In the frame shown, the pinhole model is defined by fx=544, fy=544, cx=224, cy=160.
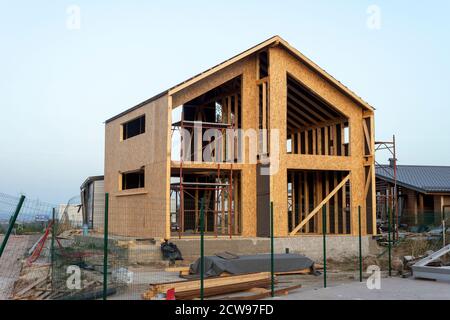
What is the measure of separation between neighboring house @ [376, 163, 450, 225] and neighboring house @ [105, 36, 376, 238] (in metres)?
9.01

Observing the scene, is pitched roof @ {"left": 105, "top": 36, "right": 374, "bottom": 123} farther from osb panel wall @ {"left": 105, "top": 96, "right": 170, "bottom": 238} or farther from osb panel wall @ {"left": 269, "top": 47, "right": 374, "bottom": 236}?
osb panel wall @ {"left": 105, "top": 96, "right": 170, "bottom": 238}

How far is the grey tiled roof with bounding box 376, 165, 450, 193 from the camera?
35.6 meters

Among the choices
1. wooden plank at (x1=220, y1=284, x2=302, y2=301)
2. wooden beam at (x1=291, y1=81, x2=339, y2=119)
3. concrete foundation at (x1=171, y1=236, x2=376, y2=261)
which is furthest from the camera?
wooden beam at (x1=291, y1=81, x2=339, y2=119)

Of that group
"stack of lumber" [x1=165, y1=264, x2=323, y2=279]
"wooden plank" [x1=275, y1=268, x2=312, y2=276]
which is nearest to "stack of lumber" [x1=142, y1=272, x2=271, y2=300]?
Result: "stack of lumber" [x1=165, y1=264, x2=323, y2=279]

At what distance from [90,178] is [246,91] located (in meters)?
14.9

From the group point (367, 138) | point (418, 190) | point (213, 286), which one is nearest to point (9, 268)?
point (213, 286)

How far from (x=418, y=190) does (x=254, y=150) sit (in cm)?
1641

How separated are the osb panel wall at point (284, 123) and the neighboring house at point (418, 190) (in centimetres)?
957

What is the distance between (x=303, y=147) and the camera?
28828 mm

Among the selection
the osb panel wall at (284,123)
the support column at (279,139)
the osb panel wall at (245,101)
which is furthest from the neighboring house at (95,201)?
the osb panel wall at (284,123)

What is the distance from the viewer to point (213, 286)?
12.3m

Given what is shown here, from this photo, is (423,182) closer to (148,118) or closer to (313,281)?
(148,118)

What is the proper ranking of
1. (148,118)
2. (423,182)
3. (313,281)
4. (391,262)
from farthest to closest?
(423,182)
(148,118)
(391,262)
(313,281)
